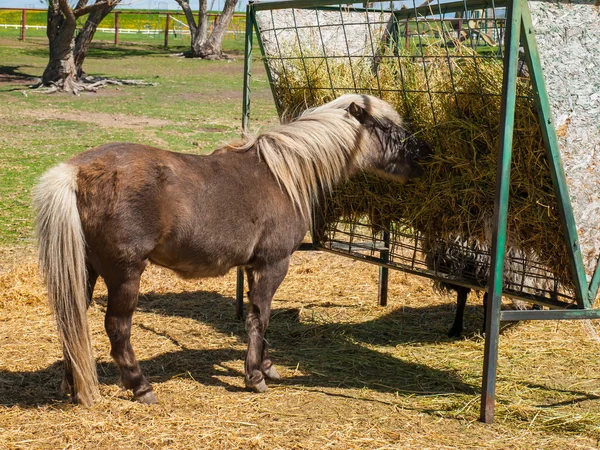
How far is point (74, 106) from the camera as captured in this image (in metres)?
16.6

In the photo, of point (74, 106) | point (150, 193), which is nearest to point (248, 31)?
point (150, 193)

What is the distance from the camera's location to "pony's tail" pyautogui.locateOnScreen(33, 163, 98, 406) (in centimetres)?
369

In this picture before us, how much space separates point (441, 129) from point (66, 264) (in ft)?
7.61

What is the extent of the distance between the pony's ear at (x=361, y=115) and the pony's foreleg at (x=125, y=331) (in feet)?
5.75

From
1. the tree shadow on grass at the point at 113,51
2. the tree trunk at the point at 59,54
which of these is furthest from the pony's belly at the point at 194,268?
the tree shadow on grass at the point at 113,51

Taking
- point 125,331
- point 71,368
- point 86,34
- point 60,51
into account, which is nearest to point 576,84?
point 125,331

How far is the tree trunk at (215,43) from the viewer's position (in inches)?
1125

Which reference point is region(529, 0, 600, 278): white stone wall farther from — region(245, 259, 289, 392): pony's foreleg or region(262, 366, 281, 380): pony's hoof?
region(262, 366, 281, 380): pony's hoof

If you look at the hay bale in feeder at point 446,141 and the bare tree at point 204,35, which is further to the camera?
the bare tree at point 204,35

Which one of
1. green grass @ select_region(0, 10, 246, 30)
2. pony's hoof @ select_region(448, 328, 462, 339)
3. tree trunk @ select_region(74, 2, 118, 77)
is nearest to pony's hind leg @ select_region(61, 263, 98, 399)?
pony's hoof @ select_region(448, 328, 462, 339)

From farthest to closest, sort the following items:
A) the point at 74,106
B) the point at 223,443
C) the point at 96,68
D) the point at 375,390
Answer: the point at 96,68 < the point at 74,106 < the point at 375,390 < the point at 223,443

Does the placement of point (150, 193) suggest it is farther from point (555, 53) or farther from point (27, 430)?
point (555, 53)

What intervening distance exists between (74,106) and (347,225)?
12358 mm

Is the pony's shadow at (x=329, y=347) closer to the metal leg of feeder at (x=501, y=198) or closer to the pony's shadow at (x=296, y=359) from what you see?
the pony's shadow at (x=296, y=359)
